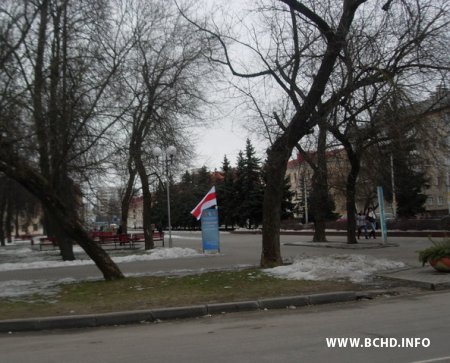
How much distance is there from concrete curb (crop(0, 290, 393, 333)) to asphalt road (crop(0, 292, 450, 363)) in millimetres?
346

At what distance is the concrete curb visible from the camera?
940 centimetres

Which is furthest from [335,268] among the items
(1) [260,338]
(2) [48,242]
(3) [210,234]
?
(2) [48,242]

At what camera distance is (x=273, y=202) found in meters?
16.1

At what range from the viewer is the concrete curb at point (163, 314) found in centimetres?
940

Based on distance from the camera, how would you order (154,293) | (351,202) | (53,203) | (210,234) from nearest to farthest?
(154,293) → (53,203) → (210,234) → (351,202)

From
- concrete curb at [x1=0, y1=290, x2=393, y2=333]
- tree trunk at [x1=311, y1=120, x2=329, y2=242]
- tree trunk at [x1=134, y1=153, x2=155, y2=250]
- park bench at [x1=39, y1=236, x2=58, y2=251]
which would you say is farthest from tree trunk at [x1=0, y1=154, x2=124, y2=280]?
park bench at [x1=39, y1=236, x2=58, y2=251]

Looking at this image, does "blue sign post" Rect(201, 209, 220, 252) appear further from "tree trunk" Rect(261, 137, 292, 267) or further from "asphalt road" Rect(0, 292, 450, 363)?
"asphalt road" Rect(0, 292, 450, 363)

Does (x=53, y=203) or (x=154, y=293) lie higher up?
(x=53, y=203)

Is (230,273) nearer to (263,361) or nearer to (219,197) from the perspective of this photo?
(263,361)

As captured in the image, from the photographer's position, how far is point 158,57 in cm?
2388

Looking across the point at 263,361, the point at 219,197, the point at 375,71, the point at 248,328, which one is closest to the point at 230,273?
the point at 248,328

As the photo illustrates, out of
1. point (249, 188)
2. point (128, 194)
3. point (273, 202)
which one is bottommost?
point (273, 202)

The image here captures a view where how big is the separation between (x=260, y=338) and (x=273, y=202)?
879 centimetres

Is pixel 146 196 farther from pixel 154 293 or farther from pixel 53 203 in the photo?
pixel 154 293
